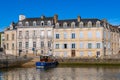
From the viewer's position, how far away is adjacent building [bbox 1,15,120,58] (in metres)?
77.4

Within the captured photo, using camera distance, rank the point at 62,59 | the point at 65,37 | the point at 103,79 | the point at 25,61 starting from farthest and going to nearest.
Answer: the point at 65,37, the point at 62,59, the point at 25,61, the point at 103,79

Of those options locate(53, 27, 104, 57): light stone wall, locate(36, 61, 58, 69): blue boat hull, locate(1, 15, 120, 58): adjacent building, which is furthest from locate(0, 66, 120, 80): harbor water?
locate(53, 27, 104, 57): light stone wall

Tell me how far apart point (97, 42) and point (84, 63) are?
8.95 meters

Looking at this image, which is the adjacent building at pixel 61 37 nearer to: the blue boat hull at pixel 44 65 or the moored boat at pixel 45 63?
the moored boat at pixel 45 63

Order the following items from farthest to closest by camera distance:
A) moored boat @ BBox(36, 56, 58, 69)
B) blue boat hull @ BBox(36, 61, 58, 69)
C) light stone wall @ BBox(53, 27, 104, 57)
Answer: light stone wall @ BBox(53, 27, 104, 57)
moored boat @ BBox(36, 56, 58, 69)
blue boat hull @ BBox(36, 61, 58, 69)

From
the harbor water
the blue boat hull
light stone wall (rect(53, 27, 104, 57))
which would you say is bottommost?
the harbor water

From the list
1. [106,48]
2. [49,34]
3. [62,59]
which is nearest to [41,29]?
[49,34]

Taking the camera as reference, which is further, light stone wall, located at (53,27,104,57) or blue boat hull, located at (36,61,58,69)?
light stone wall, located at (53,27,104,57)

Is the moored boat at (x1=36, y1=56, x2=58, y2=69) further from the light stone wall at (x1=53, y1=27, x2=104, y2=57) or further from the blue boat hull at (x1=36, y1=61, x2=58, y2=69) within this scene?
the light stone wall at (x1=53, y1=27, x2=104, y2=57)

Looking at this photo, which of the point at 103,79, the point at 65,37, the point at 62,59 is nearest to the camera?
the point at 103,79

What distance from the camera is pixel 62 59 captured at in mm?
72812

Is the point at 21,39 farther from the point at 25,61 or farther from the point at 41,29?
the point at 25,61

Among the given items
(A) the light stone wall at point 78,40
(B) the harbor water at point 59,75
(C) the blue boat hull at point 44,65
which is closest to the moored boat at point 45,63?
(C) the blue boat hull at point 44,65

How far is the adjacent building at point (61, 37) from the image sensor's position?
7738cm
